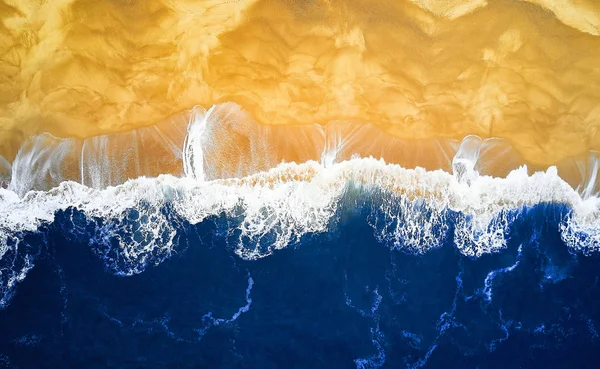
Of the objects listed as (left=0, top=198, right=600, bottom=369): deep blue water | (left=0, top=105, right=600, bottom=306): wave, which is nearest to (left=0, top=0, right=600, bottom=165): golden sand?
(left=0, top=105, right=600, bottom=306): wave

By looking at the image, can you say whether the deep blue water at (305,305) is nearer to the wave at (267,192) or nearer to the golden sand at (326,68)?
the wave at (267,192)

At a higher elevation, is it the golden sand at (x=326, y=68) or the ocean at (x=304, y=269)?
the golden sand at (x=326, y=68)

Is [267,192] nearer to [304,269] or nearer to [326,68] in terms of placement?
[304,269]

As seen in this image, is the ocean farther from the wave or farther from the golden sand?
the golden sand

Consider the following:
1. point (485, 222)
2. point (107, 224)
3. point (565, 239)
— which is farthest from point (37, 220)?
point (565, 239)

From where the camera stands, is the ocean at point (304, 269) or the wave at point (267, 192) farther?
the wave at point (267, 192)

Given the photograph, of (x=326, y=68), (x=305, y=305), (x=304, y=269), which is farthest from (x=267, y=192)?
(x=326, y=68)

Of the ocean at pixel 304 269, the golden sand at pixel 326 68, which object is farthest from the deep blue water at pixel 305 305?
the golden sand at pixel 326 68

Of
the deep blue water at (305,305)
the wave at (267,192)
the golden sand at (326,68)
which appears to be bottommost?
the deep blue water at (305,305)
